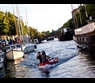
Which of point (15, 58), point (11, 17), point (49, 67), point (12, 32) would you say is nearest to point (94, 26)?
point (49, 67)

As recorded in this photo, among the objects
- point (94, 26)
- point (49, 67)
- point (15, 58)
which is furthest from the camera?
point (15, 58)

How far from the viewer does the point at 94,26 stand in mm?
21188

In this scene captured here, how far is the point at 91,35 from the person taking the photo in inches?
856
